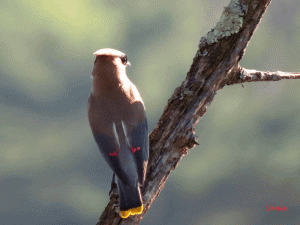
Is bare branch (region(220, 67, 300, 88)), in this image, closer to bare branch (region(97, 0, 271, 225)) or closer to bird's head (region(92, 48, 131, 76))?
bare branch (region(97, 0, 271, 225))

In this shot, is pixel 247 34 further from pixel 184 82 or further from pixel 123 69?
→ pixel 123 69

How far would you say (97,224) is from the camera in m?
2.90

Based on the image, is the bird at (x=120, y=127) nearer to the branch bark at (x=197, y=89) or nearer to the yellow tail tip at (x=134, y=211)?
the yellow tail tip at (x=134, y=211)

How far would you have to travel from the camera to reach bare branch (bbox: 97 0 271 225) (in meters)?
2.90

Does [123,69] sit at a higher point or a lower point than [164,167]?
higher

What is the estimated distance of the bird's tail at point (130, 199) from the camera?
2672 mm

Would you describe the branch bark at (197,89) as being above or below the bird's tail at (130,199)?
above

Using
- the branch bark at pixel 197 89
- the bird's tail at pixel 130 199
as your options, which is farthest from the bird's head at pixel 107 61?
the bird's tail at pixel 130 199

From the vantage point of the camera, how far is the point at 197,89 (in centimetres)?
295

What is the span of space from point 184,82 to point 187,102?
0.16 m

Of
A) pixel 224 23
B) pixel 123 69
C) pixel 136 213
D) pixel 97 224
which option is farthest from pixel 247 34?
pixel 97 224

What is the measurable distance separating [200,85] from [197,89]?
36mm

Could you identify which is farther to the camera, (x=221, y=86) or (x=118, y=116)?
(x=221, y=86)

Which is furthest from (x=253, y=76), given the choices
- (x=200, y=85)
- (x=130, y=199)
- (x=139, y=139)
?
(x=130, y=199)
